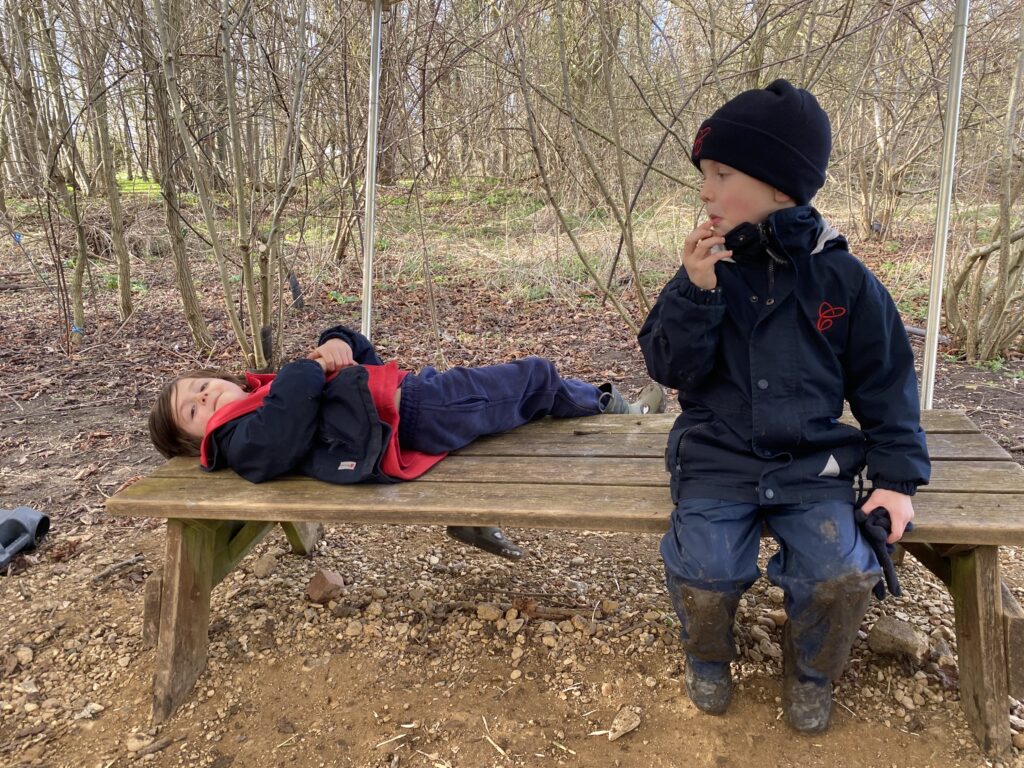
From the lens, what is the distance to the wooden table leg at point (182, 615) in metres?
2.14

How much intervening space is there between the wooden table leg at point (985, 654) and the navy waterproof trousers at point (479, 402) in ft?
4.30

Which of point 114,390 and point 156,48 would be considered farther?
point 114,390

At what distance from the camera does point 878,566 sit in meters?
1.80

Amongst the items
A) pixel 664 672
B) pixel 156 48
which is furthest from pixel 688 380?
pixel 156 48

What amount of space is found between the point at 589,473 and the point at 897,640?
978 millimetres

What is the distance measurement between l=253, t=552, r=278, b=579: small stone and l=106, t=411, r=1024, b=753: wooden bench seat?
0.34m

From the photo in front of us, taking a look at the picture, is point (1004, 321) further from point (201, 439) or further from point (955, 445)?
point (201, 439)

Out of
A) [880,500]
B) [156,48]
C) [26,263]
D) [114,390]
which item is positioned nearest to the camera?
[880,500]

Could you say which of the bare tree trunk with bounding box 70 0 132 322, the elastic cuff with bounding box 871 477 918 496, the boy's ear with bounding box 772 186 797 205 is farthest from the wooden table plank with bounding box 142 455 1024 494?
the bare tree trunk with bounding box 70 0 132 322

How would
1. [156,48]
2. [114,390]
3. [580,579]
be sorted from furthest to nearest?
[114,390], [156,48], [580,579]

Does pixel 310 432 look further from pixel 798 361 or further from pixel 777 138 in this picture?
pixel 777 138

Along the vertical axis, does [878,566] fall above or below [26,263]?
below

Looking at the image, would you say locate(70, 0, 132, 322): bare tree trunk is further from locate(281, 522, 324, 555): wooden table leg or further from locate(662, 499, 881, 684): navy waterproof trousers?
locate(662, 499, 881, 684): navy waterproof trousers

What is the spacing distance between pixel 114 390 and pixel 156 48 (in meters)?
2.13
